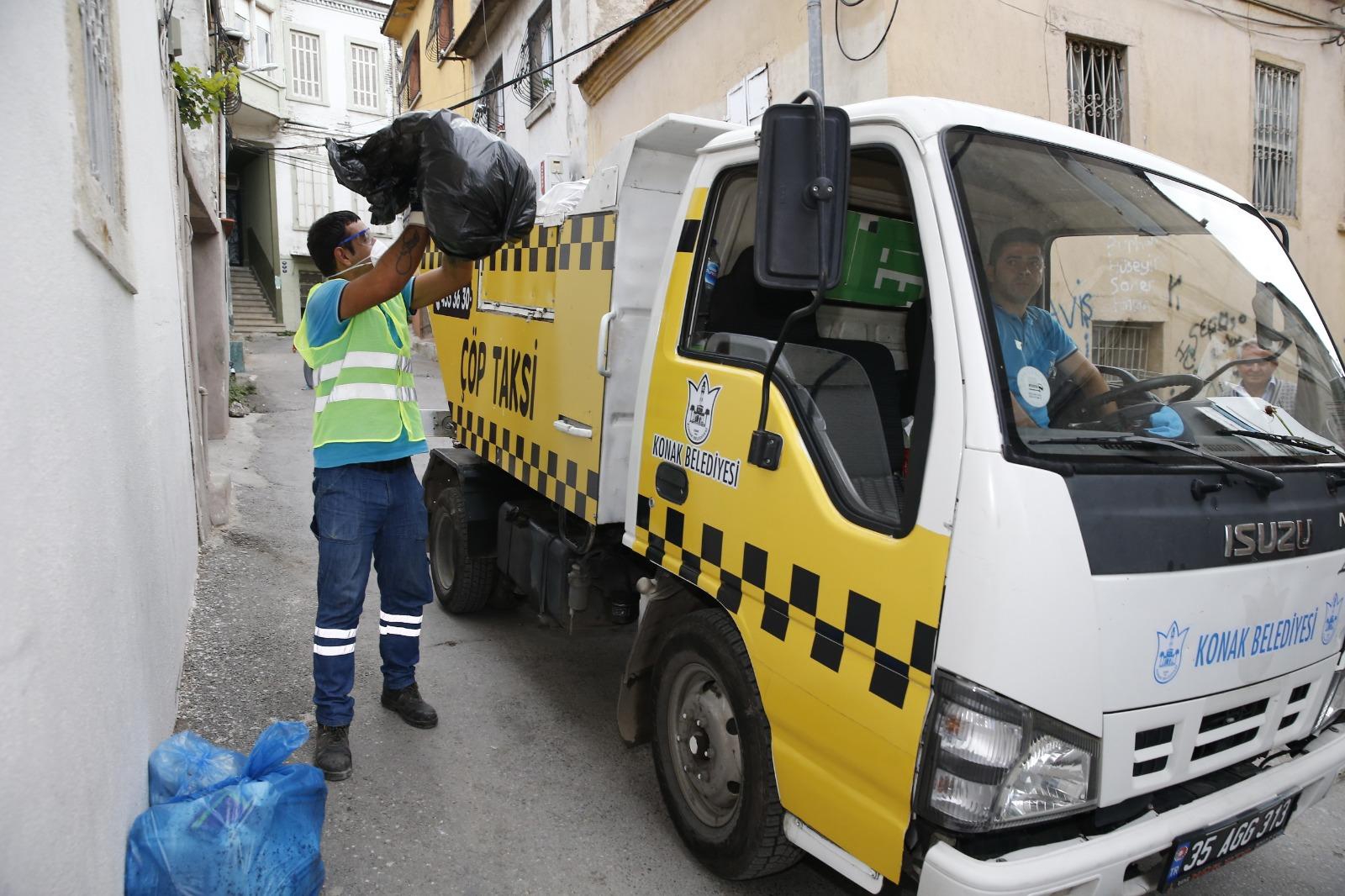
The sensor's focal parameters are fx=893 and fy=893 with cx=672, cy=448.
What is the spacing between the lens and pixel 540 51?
47.0 ft

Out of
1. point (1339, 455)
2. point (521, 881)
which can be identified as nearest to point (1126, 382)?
point (1339, 455)

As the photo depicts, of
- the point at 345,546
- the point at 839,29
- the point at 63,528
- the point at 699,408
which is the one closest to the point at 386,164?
the point at 345,546

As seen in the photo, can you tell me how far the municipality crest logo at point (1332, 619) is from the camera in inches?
86.6

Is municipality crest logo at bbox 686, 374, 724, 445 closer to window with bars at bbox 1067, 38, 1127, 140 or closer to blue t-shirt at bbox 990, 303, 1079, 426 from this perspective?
blue t-shirt at bbox 990, 303, 1079, 426

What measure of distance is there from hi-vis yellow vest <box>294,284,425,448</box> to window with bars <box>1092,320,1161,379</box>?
2296mm

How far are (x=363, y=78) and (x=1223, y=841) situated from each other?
31.1m

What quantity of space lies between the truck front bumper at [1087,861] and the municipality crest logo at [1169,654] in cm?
34

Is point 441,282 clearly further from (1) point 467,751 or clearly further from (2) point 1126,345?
(2) point 1126,345

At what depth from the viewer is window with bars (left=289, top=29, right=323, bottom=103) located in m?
27.1

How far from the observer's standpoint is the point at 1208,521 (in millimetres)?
1921

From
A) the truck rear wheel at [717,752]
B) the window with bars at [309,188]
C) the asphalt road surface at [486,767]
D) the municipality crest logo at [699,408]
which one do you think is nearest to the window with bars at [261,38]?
the window with bars at [309,188]

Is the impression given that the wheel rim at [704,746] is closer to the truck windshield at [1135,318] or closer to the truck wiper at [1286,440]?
the truck windshield at [1135,318]

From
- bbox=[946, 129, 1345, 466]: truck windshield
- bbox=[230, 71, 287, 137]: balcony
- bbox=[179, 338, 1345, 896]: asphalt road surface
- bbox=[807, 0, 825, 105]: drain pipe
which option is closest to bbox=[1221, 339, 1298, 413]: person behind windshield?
bbox=[946, 129, 1345, 466]: truck windshield

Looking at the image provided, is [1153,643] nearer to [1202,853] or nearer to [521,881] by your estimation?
[1202,853]
